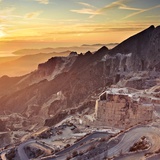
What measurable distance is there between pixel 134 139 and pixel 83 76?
93812mm

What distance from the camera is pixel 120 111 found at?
50688 millimetres

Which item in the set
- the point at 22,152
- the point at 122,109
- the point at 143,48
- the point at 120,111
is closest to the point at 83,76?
the point at 143,48

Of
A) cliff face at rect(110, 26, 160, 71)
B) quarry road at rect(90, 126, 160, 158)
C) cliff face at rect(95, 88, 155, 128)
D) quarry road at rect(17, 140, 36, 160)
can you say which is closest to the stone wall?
cliff face at rect(95, 88, 155, 128)

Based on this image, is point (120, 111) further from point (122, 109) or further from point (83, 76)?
point (83, 76)

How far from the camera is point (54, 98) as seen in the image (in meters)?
114

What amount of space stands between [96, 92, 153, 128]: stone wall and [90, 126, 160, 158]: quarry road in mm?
16652

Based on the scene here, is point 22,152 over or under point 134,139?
under

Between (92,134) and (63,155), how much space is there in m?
7.49

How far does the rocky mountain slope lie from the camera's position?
108000 millimetres

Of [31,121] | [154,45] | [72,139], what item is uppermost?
[154,45]

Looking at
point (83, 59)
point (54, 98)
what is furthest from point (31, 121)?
point (83, 59)

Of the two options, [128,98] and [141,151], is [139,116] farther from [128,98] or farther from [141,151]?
[141,151]

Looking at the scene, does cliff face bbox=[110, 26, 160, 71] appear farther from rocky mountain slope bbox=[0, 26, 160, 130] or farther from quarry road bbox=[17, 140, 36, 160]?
quarry road bbox=[17, 140, 36, 160]

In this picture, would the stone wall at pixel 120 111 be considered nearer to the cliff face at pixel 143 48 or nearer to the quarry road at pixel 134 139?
the quarry road at pixel 134 139
